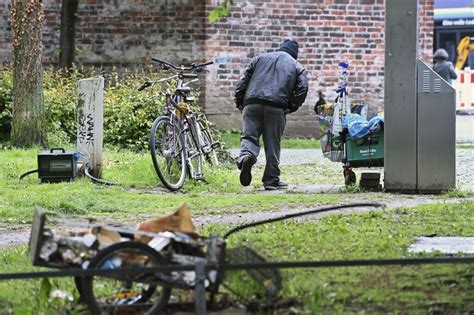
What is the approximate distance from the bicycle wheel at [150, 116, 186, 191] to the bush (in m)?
5.01

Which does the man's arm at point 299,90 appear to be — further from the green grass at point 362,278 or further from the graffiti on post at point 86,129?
the green grass at point 362,278

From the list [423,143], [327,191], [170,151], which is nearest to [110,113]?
[170,151]

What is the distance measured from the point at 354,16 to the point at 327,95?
1.82m

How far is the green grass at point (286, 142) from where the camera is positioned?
20.8 meters

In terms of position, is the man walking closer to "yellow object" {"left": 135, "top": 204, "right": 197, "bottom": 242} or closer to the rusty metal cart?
"yellow object" {"left": 135, "top": 204, "right": 197, "bottom": 242}

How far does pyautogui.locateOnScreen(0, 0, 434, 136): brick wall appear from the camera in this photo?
22938mm

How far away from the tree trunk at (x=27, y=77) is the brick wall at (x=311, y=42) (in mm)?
6932

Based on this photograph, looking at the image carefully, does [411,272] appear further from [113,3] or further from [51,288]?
[113,3]

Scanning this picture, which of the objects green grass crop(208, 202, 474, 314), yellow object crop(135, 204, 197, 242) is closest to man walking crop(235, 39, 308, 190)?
green grass crop(208, 202, 474, 314)

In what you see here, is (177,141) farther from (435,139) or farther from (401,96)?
(435,139)

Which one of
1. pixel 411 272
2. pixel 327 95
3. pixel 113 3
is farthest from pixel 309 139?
pixel 411 272

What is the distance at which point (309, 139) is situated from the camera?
23.2 meters

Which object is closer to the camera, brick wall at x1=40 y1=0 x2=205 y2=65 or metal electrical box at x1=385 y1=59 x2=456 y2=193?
metal electrical box at x1=385 y1=59 x2=456 y2=193

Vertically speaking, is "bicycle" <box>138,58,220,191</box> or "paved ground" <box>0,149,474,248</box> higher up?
"bicycle" <box>138,58,220,191</box>
